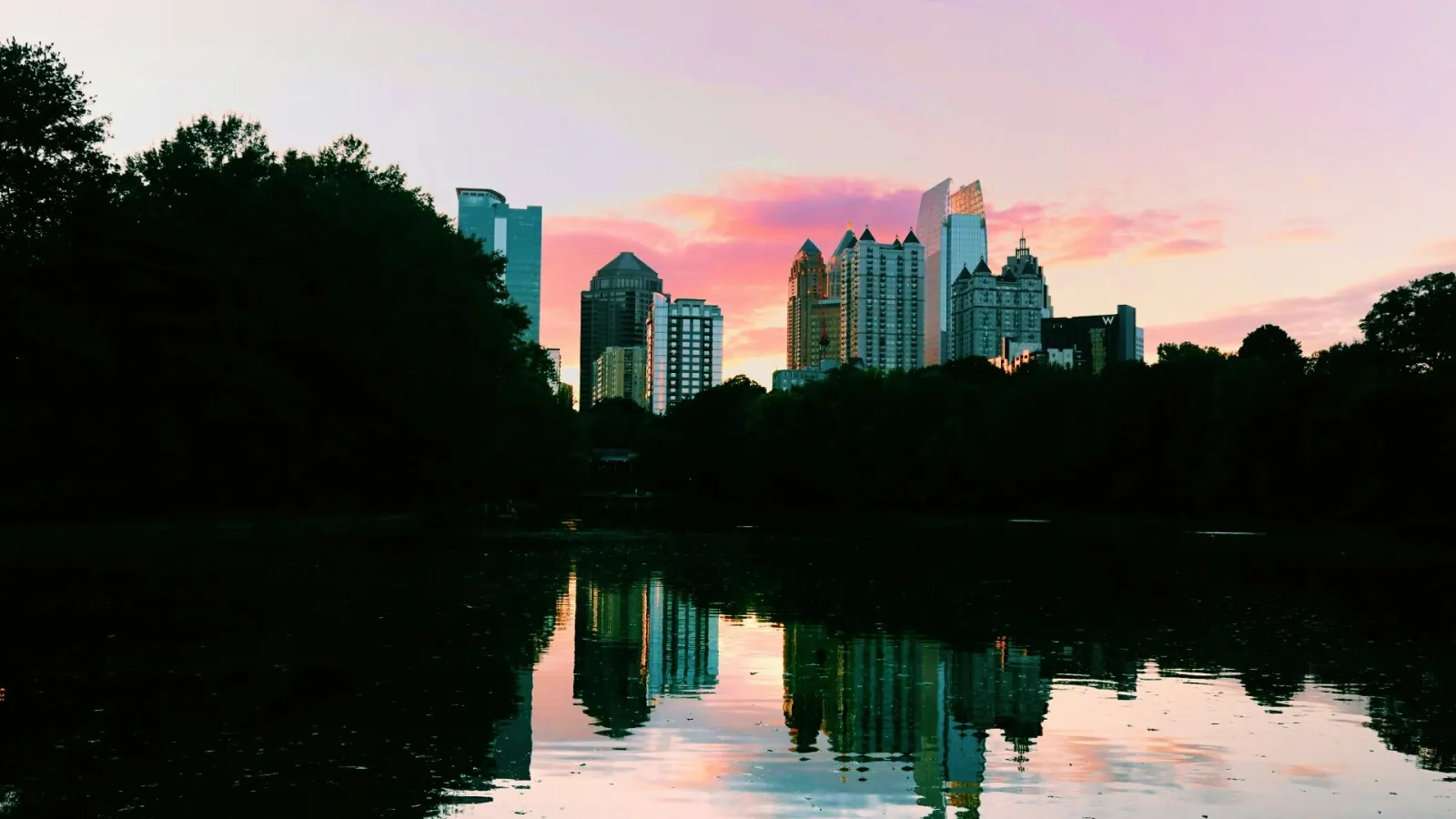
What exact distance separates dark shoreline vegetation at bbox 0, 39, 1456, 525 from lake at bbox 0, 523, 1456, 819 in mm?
29254

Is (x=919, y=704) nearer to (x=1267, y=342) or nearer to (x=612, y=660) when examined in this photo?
(x=612, y=660)

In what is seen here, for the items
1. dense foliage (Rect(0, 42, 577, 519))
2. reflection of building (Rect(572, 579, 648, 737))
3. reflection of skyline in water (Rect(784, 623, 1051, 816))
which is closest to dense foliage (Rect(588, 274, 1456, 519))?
dense foliage (Rect(0, 42, 577, 519))

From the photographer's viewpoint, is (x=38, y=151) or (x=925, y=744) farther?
(x=38, y=151)

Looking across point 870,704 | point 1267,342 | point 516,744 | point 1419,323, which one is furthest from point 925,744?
point 1267,342

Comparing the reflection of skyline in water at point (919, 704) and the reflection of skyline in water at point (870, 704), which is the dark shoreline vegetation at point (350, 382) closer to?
the reflection of skyline in water at point (870, 704)

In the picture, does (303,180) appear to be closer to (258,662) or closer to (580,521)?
(580,521)

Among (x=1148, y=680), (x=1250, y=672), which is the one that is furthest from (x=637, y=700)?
(x=1250, y=672)

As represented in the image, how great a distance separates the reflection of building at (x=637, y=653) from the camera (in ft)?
55.2

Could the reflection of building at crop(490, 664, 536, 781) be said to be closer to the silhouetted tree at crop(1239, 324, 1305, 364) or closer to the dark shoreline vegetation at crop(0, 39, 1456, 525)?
the dark shoreline vegetation at crop(0, 39, 1456, 525)

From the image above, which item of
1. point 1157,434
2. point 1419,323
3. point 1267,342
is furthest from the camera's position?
point 1267,342

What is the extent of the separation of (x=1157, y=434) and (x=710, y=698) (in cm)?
10458

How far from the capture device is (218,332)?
210 feet

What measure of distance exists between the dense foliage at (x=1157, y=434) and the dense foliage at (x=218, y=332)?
159ft

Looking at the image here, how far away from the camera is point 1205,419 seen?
106m
